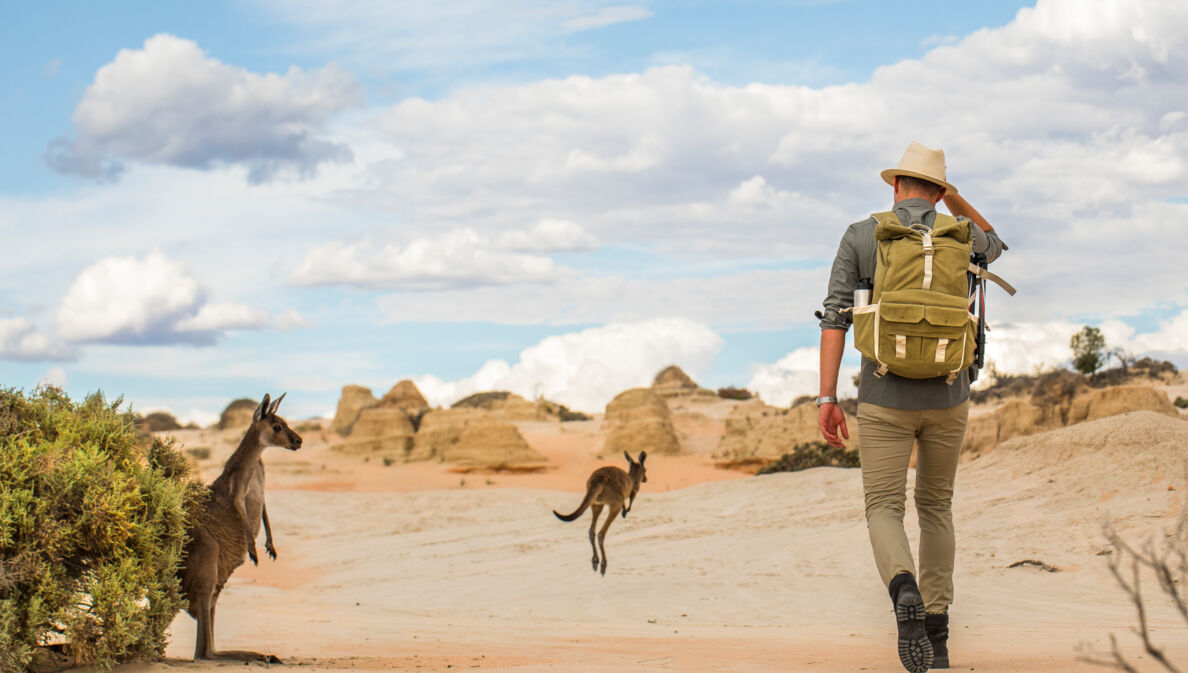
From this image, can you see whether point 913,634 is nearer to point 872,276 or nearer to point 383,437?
point 872,276

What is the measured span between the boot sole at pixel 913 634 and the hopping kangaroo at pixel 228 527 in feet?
12.5

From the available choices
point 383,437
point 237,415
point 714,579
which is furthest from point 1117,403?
point 237,415

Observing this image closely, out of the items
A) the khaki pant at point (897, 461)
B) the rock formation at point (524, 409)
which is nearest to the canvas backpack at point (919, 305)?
the khaki pant at point (897, 461)

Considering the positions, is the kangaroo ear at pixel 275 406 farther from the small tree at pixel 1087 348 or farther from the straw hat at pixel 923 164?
the small tree at pixel 1087 348

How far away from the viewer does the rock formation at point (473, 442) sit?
31.9m

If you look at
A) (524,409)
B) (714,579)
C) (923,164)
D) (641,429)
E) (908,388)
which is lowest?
(714,579)

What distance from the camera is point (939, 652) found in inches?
217

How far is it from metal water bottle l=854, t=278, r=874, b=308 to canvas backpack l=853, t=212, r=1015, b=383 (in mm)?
53

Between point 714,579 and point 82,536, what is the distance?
775 cm

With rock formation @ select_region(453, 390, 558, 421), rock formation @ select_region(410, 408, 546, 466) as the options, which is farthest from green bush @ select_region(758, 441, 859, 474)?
rock formation @ select_region(453, 390, 558, 421)

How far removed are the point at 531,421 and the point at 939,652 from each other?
40333 millimetres

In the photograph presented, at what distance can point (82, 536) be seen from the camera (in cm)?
571

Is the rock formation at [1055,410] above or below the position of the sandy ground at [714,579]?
above

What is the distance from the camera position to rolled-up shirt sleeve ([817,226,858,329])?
5.37 meters
